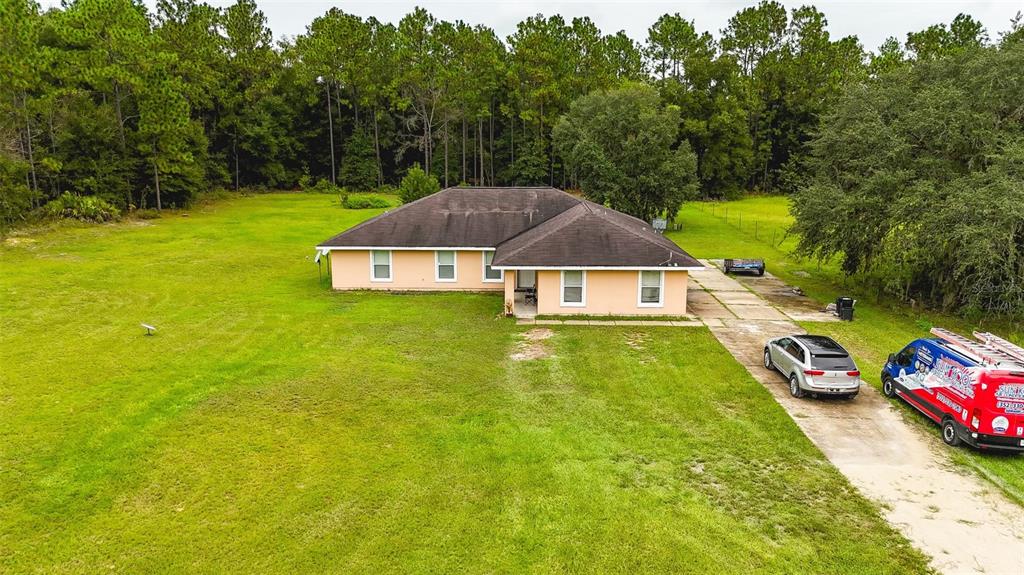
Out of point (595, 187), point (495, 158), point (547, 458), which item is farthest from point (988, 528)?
point (495, 158)

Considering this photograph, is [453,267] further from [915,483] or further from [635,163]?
[635,163]

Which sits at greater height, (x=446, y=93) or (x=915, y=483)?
(x=446, y=93)

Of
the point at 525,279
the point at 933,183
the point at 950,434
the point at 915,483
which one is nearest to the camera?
the point at 915,483

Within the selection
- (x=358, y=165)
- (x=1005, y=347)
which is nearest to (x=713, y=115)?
(x=358, y=165)

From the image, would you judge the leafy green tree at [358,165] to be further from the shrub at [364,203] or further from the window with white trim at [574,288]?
the window with white trim at [574,288]

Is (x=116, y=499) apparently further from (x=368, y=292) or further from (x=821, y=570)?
(x=368, y=292)

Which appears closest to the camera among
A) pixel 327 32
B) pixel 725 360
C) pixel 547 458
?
pixel 547 458

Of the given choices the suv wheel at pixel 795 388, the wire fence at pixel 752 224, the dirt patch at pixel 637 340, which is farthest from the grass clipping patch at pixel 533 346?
the wire fence at pixel 752 224
